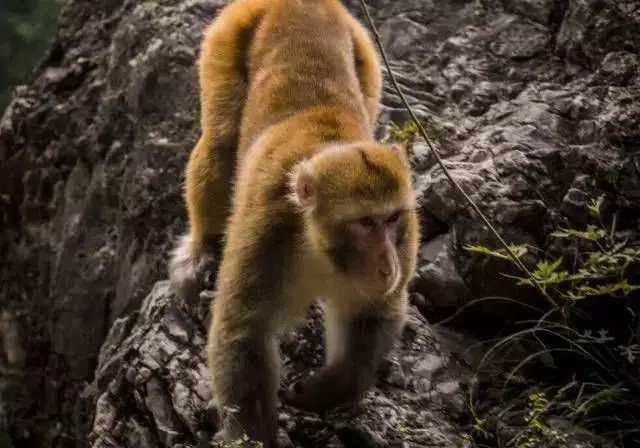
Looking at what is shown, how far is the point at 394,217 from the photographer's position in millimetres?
3490

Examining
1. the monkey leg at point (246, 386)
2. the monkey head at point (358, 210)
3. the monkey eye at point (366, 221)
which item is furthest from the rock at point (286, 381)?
the monkey eye at point (366, 221)

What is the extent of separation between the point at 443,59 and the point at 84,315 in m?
2.87

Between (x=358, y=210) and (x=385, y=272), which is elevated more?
(x=358, y=210)

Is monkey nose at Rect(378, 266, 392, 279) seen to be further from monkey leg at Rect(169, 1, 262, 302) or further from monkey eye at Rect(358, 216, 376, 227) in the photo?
monkey leg at Rect(169, 1, 262, 302)

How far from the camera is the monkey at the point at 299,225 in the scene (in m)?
3.49

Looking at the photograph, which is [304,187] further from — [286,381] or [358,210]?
[286,381]

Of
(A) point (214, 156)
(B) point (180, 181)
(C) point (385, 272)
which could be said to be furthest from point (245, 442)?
(B) point (180, 181)

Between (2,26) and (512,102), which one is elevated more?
(512,102)

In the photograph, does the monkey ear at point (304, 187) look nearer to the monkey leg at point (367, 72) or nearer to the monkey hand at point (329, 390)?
the monkey hand at point (329, 390)

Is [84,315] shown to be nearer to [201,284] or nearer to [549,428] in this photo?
[201,284]

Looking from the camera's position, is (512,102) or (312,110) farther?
(512,102)

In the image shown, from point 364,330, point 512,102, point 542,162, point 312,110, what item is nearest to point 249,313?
point 364,330

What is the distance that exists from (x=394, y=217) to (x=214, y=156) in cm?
146

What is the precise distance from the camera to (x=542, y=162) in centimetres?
484
